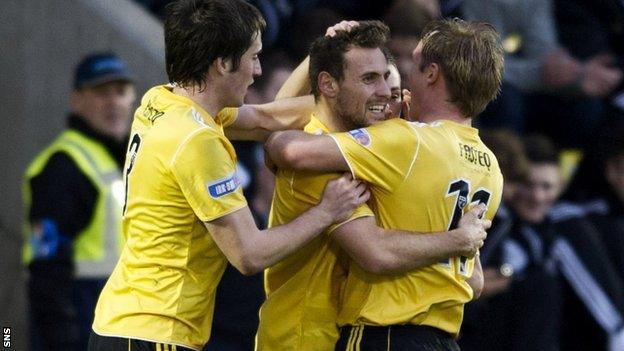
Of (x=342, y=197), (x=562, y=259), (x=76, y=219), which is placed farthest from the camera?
(x=562, y=259)

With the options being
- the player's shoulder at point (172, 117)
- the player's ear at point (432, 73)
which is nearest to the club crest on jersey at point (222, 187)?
the player's shoulder at point (172, 117)

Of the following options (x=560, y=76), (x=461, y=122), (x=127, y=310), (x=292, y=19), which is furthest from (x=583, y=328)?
(x=127, y=310)

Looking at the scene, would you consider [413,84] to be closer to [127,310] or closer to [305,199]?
[305,199]

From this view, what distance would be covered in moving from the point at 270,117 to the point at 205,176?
0.94m

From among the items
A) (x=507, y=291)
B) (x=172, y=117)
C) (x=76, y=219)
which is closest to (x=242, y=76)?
(x=172, y=117)

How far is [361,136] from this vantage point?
5.48 m

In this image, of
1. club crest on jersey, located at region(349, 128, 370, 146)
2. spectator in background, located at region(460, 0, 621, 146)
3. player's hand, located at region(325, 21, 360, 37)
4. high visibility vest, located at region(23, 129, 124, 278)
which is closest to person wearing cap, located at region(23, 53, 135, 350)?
high visibility vest, located at region(23, 129, 124, 278)

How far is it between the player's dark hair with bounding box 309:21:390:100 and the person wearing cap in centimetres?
224

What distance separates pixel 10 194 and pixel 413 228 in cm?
376

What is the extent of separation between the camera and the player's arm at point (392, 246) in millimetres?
5461

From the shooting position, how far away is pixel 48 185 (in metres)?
7.68

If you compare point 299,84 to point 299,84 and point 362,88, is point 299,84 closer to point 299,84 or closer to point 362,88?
point 299,84

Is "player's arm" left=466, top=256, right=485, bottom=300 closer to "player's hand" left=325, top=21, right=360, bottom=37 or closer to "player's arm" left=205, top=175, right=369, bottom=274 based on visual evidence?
"player's arm" left=205, top=175, right=369, bottom=274

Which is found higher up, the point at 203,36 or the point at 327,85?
the point at 203,36
